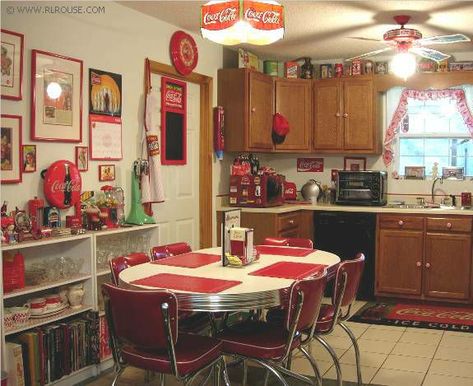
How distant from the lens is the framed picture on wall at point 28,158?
3539 mm

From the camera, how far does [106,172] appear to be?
422 centimetres

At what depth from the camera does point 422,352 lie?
13.9ft

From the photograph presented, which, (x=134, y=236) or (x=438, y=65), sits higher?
(x=438, y=65)

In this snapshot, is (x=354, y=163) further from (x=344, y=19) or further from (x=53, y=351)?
(x=53, y=351)

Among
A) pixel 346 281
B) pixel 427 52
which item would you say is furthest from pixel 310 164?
pixel 346 281

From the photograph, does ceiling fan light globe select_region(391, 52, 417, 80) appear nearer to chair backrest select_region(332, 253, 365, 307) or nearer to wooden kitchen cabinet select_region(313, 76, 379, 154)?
wooden kitchen cabinet select_region(313, 76, 379, 154)

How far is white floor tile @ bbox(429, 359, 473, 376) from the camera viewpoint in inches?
150

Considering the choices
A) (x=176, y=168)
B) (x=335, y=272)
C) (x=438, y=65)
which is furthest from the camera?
(x=438, y=65)

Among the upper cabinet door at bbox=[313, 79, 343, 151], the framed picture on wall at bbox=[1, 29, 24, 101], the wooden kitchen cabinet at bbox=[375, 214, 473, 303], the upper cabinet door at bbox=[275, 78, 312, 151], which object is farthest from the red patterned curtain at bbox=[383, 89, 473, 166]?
the framed picture on wall at bbox=[1, 29, 24, 101]

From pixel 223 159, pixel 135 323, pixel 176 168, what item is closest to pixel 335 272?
pixel 135 323

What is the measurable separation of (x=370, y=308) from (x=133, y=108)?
9.05ft

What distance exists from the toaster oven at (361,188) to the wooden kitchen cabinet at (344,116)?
0.30 metres

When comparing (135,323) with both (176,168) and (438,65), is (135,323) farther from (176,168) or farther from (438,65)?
(438,65)

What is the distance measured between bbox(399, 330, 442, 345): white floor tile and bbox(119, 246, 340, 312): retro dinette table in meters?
1.31
